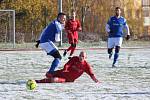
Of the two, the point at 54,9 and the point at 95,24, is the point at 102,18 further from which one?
the point at 54,9

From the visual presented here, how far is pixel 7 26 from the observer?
3709cm

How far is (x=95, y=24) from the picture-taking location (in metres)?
48.2

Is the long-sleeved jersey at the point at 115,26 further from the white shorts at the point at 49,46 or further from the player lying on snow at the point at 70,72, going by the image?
the player lying on snow at the point at 70,72

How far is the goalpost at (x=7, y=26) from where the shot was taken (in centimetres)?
3608

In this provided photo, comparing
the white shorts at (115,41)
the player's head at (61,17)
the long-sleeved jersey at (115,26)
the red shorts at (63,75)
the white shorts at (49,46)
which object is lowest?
the red shorts at (63,75)

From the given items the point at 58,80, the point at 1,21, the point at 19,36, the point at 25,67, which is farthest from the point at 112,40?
the point at 19,36

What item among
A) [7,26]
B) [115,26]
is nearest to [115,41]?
[115,26]

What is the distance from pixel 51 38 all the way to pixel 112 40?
190 inches

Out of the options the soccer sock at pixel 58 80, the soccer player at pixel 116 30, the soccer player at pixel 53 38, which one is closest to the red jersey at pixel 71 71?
the soccer sock at pixel 58 80

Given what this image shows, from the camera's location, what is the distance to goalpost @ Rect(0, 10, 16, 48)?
3608 centimetres

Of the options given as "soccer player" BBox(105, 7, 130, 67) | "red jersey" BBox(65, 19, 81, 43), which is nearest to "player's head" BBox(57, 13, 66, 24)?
"soccer player" BBox(105, 7, 130, 67)

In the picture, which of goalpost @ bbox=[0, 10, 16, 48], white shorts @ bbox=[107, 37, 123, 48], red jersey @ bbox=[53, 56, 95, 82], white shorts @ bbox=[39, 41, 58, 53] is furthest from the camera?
goalpost @ bbox=[0, 10, 16, 48]

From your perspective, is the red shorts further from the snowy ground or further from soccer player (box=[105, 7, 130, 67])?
soccer player (box=[105, 7, 130, 67])

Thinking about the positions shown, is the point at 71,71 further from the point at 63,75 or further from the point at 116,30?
the point at 116,30
